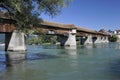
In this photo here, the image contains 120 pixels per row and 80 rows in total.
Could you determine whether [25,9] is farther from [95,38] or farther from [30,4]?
[95,38]

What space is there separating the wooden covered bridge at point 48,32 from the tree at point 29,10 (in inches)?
62.0

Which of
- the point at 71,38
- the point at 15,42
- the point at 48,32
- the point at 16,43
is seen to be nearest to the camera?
the point at 15,42

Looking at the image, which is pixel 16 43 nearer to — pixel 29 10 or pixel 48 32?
pixel 48 32

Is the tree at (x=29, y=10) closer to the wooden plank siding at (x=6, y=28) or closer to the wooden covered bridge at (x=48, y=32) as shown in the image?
the wooden covered bridge at (x=48, y=32)

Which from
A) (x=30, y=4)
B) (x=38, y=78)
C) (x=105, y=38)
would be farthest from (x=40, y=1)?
(x=105, y=38)

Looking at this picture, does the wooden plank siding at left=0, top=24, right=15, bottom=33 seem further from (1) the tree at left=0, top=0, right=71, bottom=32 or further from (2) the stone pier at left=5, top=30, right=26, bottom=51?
(1) the tree at left=0, top=0, right=71, bottom=32

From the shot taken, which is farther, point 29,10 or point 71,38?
point 71,38

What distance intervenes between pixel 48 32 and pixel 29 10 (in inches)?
2049

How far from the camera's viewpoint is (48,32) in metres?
79.8

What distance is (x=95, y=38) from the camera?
506 ft

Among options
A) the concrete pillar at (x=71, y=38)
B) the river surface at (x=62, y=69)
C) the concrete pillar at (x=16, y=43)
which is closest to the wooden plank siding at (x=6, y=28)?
the concrete pillar at (x=16, y=43)

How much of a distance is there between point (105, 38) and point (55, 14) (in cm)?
14846

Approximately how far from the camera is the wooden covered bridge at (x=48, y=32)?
57469mm

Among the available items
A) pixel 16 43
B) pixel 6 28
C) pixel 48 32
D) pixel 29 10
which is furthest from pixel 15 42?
pixel 29 10
